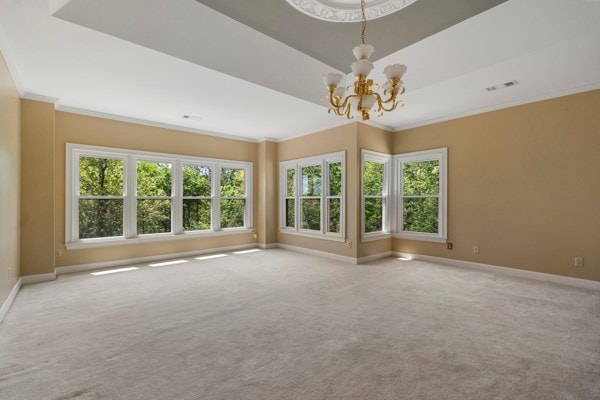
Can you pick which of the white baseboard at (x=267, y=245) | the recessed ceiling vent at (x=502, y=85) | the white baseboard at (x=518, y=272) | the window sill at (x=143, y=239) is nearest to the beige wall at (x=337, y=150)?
the white baseboard at (x=267, y=245)

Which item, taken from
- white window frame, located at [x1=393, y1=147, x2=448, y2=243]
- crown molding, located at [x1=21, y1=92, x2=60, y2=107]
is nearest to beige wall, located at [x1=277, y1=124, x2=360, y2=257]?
white window frame, located at [x1=393, y1=147, x2=448, y2=243]

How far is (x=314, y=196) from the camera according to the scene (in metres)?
6.17

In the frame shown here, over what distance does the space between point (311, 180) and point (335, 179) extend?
2.16ft

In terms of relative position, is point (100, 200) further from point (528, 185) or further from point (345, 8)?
point (528, 185)

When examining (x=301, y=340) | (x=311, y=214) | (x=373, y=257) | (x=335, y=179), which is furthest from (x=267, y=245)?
(x=301, y=340)

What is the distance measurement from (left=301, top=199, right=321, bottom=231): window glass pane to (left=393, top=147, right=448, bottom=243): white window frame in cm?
158

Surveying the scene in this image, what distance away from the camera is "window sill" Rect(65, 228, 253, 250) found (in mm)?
4676

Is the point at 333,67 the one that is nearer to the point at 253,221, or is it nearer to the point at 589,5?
the point at 589,5

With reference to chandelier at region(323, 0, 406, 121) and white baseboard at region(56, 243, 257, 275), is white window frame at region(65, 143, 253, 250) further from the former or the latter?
chandelier at region(323, 0, 406, 121)

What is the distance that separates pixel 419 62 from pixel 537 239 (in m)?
3.13

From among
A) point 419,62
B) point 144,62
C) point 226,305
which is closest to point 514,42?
point 419,62

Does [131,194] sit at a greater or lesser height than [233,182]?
lesser

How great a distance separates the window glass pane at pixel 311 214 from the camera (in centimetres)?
609

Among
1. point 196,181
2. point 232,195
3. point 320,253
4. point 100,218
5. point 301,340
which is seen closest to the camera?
point 301,340
